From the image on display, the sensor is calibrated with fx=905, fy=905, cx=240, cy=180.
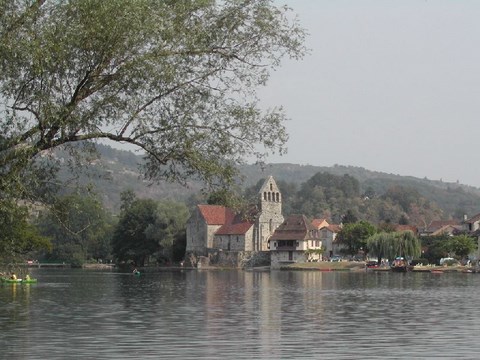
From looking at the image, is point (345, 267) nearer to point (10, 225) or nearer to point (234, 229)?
point (234, 229)

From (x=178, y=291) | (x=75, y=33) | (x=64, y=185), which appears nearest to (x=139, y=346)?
(x=64, y=185)

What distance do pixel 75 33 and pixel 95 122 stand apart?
1518 mm

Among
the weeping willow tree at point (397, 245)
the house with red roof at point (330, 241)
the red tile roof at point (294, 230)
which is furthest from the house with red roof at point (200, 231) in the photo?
the house with red roof at point (330, 241)

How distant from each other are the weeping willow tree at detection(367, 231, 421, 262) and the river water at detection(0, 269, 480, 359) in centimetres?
6710

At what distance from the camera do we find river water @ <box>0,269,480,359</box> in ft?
90.9

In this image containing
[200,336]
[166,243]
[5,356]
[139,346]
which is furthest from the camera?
[166,243]

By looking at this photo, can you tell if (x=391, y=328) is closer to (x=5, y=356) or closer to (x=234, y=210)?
(x=5, y=356)

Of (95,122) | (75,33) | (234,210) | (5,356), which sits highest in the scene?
(75,33)

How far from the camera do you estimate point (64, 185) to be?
51.8 feet

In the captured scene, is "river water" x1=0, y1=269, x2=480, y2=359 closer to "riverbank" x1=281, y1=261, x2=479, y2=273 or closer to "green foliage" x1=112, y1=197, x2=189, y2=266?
"riverbank" x1=281, y1=261, x2=479, y2=273

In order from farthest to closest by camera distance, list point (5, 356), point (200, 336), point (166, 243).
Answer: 1. point (166, 243)
2. point (200, 336)
3. point (5, 356)

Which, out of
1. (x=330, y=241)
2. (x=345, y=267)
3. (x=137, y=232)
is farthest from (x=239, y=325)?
(x=330, y=241)

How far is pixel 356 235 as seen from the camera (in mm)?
148625

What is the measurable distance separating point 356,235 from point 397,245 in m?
19.3
